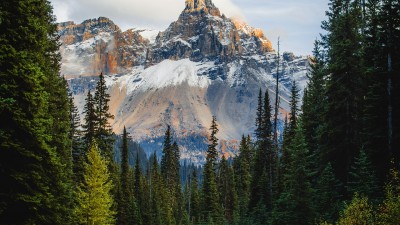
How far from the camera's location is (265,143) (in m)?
52.7

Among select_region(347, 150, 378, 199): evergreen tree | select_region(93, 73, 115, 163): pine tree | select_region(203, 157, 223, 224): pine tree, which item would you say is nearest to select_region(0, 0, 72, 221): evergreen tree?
select_region(347, 150, 378, 199): evergreen tree

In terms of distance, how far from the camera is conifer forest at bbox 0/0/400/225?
1598 centimetres

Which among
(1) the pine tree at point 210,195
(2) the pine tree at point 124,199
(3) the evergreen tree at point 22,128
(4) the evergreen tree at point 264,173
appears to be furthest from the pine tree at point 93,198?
(1) the pine tree at point 210,195

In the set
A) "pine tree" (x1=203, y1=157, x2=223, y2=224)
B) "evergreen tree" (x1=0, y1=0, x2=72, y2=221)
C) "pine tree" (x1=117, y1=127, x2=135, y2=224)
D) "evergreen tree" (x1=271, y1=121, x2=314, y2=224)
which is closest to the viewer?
"evergreen tree" (x1=0, y1=0, x2=72, y2=221)

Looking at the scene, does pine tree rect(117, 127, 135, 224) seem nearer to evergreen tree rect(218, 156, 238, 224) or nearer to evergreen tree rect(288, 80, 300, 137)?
evergreen tree rect(288, 80, 300, 137)

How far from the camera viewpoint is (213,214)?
62062 mm

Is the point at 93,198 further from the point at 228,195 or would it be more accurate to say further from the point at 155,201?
the point at 228,195

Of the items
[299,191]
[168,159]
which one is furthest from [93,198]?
[168,159]

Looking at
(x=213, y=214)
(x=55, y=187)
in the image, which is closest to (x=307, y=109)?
(x=213, y=214)

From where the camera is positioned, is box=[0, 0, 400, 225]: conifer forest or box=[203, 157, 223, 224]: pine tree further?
box=[203, 157, 223, 224]: pine tree

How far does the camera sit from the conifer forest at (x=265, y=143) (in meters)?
16.0

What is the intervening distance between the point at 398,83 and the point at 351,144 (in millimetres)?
6386

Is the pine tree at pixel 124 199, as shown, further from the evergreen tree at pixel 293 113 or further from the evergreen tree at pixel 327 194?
the evergreen tree at pixel 327 194

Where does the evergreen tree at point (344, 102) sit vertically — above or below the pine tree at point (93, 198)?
above
